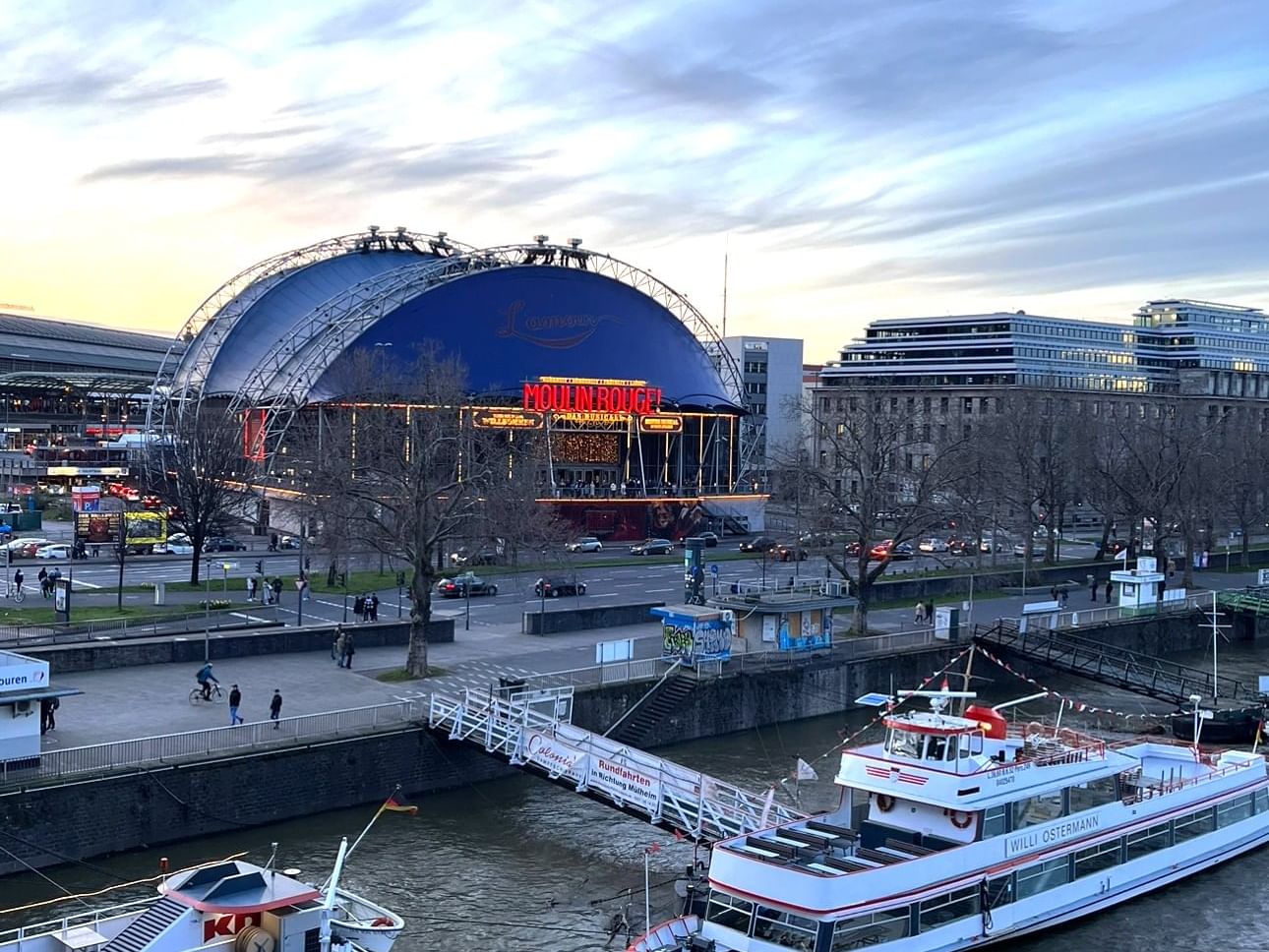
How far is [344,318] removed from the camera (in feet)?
325

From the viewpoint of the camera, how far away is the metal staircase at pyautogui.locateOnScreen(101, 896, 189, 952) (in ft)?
77.2

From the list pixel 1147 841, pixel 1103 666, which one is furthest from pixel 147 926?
pixel 1103 666

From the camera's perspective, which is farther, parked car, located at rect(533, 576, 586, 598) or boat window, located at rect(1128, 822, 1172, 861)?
parked car, located at rect(533, 576, 586, 598)

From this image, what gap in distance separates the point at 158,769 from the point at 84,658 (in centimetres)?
1305

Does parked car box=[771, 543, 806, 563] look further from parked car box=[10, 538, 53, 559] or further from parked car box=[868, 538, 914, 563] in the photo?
parked car box=[10, 538, 53, 559]

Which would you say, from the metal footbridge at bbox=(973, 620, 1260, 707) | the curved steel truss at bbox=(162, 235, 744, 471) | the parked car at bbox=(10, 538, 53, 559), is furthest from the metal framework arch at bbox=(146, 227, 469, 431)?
the metal footbridge at bbox=(973, 620, 1260, 707)

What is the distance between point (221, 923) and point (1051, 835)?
20.0 metres

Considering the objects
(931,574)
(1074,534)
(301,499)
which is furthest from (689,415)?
(301,499)

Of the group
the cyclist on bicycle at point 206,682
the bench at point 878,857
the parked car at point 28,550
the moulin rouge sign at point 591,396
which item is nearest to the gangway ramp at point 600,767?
the bench at point 878,857

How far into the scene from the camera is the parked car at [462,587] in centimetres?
6856

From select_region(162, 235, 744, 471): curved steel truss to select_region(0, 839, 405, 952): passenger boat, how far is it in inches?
2557

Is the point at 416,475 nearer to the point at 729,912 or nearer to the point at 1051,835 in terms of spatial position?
the point at 729,912

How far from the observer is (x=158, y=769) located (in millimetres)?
33438

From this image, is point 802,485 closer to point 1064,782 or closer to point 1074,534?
point 1064,782
